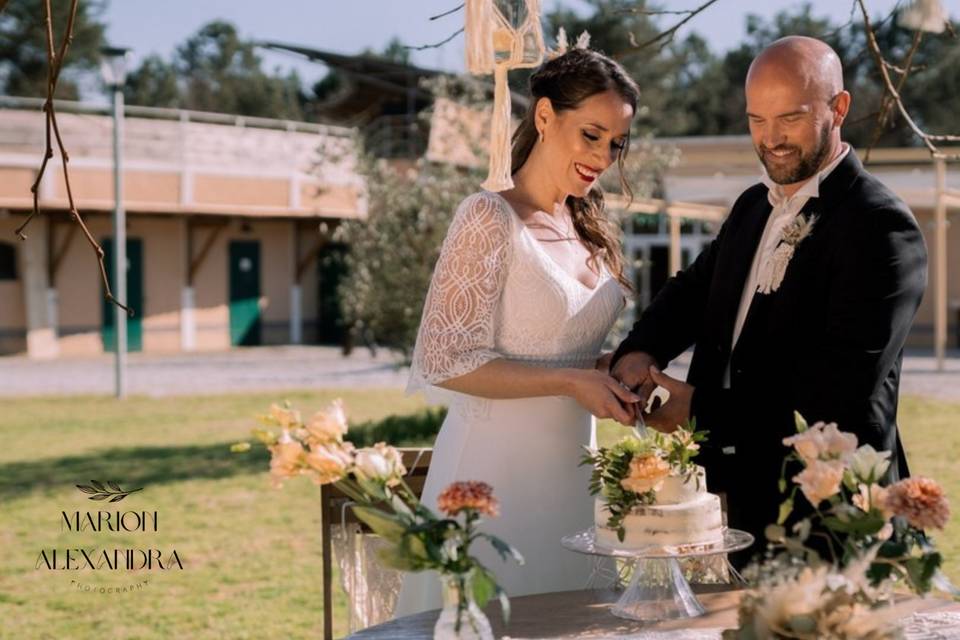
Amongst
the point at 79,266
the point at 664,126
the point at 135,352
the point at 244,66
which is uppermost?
the point at 244,66

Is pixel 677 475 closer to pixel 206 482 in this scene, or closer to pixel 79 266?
pixel 206 482

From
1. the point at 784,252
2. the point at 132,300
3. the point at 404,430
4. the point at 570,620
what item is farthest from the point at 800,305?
the point at 132,300

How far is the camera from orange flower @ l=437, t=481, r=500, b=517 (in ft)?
5.93

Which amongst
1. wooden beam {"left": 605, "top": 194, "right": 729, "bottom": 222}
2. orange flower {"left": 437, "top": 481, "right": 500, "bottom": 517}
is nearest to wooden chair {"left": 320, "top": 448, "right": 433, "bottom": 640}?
orange flower {"left": 437, "top": 481, "right": 500, "bottom": 517}

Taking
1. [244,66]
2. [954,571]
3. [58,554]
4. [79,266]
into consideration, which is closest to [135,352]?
[79,266]

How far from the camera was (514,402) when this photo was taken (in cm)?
315

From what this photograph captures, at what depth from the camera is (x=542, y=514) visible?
3162 mm

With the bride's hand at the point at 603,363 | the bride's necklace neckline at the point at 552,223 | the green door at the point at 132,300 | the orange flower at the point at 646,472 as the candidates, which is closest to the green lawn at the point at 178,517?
the bride's hand at the point at 603,363

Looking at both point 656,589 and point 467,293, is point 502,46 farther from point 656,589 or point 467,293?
point 656,589

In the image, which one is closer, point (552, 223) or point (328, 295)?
point (552, 223)

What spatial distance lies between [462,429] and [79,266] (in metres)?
24.0

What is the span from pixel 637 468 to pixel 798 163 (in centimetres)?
98

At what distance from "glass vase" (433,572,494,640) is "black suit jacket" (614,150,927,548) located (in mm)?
947

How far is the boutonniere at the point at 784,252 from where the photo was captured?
288 cm
